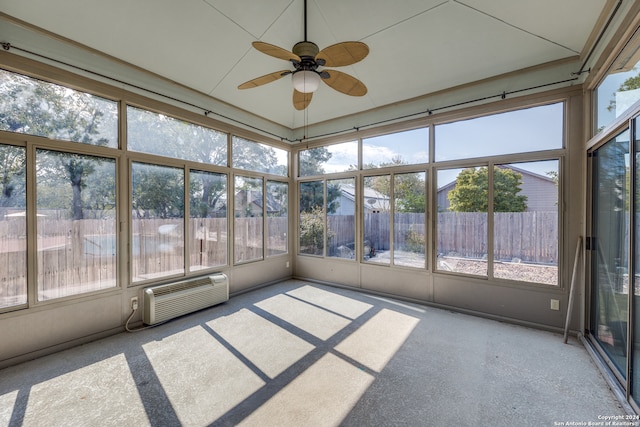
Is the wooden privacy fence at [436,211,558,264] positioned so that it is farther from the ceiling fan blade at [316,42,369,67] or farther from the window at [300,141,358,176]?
the ceiling fan blade at [316,42,369,67]

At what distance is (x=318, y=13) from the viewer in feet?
8.50

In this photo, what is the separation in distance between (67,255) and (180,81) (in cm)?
257

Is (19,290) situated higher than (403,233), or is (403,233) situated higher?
(403,233)

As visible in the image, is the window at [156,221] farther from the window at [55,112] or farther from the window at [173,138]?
the window at [55,112]

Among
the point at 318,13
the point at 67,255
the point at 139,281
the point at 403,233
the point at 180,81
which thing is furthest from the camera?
the point at 403,233

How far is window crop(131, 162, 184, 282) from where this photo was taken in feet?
11.2

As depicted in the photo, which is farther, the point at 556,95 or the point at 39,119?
the point at 556,95

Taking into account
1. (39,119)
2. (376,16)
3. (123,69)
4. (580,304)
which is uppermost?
(376,16)

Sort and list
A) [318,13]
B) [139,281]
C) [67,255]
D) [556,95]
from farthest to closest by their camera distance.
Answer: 1. [139,281]
2. [556,95]
3. [67,255]
4. [318,13]

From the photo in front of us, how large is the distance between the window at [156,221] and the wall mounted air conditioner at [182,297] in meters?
0.27

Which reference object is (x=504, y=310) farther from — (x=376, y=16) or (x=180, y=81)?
(x=180, y=81)

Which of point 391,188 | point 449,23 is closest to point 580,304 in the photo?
point 391,188

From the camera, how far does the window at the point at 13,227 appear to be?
2.53m

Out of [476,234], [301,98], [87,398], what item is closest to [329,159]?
[301,98]
